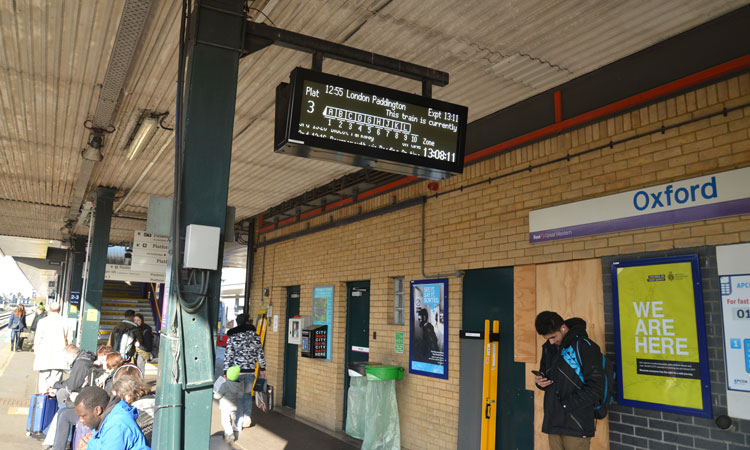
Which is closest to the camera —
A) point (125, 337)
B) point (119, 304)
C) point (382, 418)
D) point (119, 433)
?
point (119, 433)

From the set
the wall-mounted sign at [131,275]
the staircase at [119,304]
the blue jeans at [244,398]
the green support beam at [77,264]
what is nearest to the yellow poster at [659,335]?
the blue jeans at [244,398]

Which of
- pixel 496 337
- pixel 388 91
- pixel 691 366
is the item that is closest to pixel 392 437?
pixel 496 337

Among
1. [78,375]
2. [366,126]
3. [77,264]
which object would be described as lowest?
[78,375]

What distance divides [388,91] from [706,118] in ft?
8.03

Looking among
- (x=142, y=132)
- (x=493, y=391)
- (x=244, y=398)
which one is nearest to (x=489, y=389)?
(x=493, y=391)

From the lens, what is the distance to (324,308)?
922cm

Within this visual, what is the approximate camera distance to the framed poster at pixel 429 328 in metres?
6.47

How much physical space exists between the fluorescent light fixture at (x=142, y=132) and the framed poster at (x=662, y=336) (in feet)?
17.5

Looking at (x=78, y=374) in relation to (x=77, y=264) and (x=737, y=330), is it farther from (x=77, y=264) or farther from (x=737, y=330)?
(x=77, y=264)

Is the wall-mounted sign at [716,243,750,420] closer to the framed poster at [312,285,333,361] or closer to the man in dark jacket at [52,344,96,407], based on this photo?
the framed poster at [312,285,333,361]

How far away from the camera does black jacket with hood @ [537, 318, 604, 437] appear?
3.99 m

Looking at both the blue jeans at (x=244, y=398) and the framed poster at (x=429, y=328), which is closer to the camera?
the framed poster at (x=429, y=328)

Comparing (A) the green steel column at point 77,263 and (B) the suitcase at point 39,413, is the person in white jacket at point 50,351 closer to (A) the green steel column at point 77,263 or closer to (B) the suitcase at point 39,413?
(B) the suitcase at point 39,413

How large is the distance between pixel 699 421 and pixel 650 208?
1.65 meters
